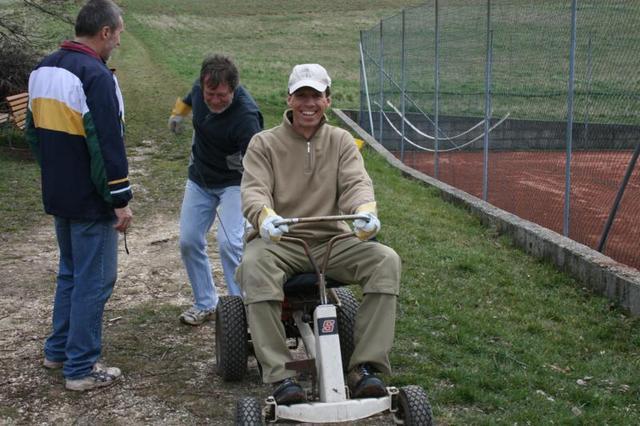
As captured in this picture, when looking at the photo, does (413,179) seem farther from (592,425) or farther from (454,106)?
(592,425)

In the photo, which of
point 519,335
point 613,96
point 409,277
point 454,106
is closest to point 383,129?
point 454,106

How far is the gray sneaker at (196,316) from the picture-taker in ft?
20.1

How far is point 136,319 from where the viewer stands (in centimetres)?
629

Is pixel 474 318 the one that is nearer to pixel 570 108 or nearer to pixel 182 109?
pixel 182 109

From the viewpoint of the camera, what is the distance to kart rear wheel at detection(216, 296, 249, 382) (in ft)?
16.3

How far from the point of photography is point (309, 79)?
4.68 m

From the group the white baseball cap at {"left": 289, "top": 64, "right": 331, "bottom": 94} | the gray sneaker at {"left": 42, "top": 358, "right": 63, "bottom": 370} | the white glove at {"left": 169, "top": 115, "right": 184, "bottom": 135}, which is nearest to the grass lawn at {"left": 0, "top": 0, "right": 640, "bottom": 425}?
the gray sneaker at {"left": 42, "top": 358, "right": 63, "bottom": 370}

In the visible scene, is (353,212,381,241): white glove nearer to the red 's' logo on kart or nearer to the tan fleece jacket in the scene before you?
the tan fleece jacket

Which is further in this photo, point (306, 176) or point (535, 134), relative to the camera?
point (535, 134)

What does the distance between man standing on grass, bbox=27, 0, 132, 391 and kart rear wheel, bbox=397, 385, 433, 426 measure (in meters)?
1.78

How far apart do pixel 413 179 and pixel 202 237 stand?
24.5ft

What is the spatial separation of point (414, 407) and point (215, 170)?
2375mm

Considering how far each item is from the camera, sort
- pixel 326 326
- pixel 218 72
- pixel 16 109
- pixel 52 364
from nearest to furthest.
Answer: pixel 326 326 < pixel 52 364 < pixel 218 72 < pixel 16 109

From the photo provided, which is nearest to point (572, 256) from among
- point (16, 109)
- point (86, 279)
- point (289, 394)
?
point (289, 394)
